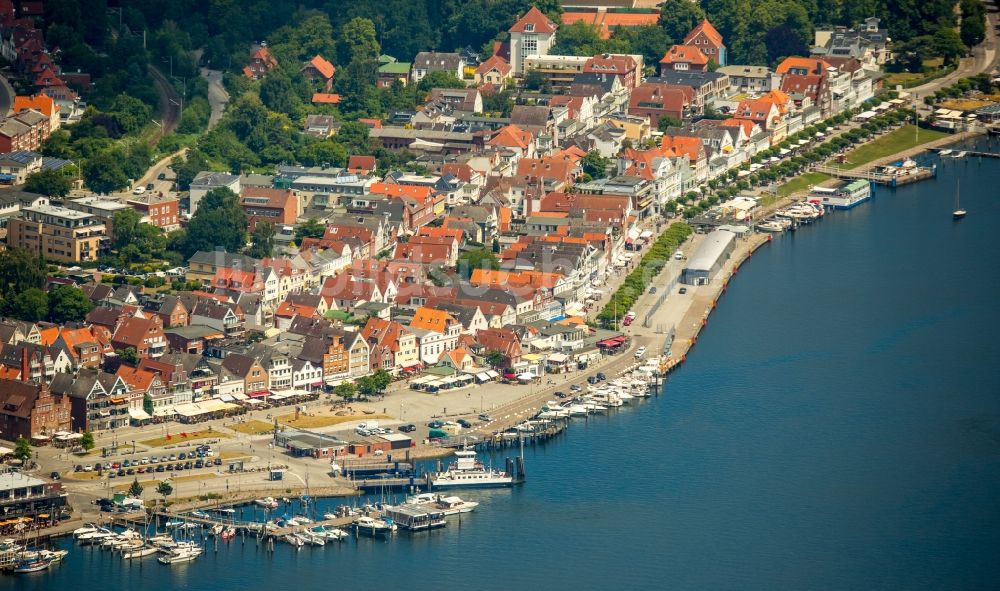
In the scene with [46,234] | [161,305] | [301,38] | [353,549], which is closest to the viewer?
[353,549]

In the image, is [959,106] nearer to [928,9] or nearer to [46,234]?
[928,9]

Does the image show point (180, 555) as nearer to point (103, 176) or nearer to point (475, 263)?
point (475, 263)

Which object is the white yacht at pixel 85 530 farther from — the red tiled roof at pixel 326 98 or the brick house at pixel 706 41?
the brick house at pixel 706 41

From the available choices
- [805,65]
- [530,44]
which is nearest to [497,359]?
[530,44]

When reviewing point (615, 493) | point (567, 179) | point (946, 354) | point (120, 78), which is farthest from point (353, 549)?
point (120, 78)

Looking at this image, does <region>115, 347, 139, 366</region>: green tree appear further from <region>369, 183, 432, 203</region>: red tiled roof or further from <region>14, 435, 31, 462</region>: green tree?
<region>369, 183, 432, 203</region>: red tiled roof

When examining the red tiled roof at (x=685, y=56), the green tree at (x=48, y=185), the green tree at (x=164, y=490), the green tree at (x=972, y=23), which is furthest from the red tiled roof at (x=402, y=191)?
the green tree at (x=972, y=23)

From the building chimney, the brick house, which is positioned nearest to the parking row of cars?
the building chimney
